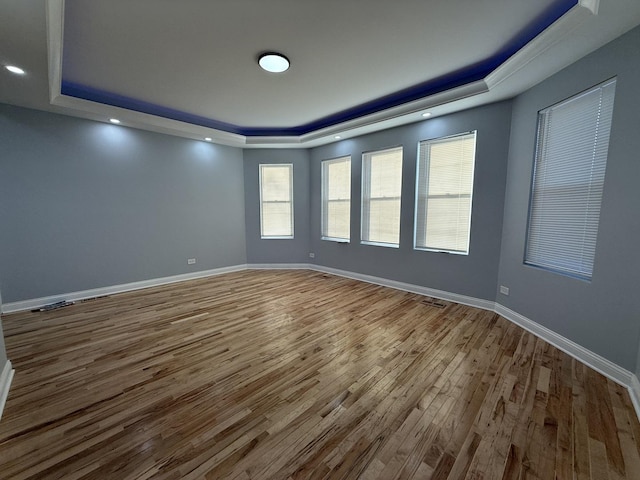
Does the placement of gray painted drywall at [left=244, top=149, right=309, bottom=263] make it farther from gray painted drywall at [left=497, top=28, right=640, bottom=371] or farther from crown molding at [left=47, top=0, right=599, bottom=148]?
gray painted drywall at [left=497, top=28, right=640, bottom=371]

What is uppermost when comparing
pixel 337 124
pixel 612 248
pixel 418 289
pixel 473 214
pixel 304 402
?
pixel 337 124

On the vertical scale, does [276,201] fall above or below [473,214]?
above

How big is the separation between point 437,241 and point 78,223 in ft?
18.1

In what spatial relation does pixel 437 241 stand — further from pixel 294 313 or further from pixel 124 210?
pixel 124 210

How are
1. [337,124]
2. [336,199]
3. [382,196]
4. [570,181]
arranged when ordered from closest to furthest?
[570,181]
[337,124]
[382,196]
[336,199]

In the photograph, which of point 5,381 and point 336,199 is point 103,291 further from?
point 336,199

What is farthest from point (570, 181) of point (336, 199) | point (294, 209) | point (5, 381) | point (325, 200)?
point (5, 381)

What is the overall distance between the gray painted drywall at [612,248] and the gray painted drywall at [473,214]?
1.96 feet

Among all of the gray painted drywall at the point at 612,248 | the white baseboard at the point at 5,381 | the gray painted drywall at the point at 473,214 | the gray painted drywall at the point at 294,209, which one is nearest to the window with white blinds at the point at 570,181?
the gray painted drywall at the point at 612,248

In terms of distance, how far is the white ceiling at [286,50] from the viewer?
196 cm

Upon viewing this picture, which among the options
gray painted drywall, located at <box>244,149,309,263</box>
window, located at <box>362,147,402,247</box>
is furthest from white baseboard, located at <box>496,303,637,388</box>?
gray painted drywall, located at <box>244,149,309,263</box>

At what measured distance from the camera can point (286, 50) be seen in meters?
2.55

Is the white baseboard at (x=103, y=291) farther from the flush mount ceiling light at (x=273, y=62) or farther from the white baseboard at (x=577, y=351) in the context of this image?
the white baseboard at (x=577, y=351)

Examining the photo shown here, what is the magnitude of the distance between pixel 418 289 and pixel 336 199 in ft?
7.97
